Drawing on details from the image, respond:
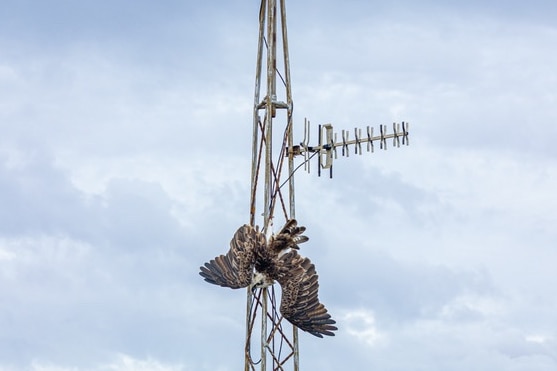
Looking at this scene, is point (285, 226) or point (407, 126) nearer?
point (285, 226)

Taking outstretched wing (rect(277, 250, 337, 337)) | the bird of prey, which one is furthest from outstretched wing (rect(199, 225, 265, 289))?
outstretched wing (rect(277, 250, 337, 337))

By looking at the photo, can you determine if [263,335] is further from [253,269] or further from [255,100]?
[255,100]

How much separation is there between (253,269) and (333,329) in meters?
1.67

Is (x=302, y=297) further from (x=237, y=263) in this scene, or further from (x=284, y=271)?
(x=237, y=263)

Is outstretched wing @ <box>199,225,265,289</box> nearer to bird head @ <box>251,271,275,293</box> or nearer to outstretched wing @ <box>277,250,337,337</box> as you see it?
bird head @ <box>251,271,275,293</box>

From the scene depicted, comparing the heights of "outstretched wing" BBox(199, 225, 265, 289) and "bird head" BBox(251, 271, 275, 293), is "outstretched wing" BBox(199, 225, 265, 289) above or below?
above

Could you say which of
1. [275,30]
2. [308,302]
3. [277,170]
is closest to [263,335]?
[308,302]

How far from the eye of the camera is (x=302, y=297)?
26.5m

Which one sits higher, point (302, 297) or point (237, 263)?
point (237, 263)

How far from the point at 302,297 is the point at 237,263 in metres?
1.20

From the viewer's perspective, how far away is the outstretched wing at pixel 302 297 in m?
26.4

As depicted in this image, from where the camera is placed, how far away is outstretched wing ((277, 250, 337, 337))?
86.7 feet

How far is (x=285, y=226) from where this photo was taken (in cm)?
2608

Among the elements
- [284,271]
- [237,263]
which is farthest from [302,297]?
[237,263]
